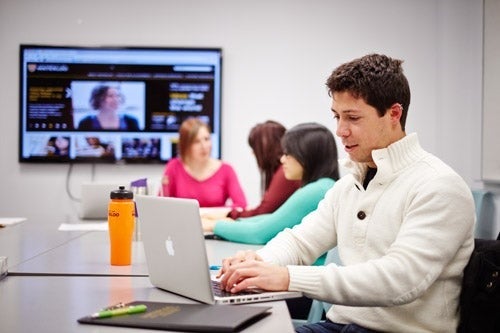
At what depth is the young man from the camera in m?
1.42

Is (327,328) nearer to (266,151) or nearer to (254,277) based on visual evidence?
(254,277)

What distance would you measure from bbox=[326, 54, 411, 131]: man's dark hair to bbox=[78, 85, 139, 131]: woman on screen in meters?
3.66

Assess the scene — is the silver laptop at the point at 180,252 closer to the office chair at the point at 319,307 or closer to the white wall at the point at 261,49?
the office chair at the point at 319,307

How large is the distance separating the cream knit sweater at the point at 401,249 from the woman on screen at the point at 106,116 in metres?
3.58

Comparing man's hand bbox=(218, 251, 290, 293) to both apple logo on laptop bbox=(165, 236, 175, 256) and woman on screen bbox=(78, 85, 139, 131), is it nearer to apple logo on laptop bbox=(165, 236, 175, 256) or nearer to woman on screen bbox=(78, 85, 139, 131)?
apple logo on laptop bbox=(165, 236, 175, 256)

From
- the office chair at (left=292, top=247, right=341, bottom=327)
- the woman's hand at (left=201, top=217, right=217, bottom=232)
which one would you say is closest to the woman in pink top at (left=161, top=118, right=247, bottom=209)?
the woman's hand at (left=201, top=217, right=217, bottom=232)

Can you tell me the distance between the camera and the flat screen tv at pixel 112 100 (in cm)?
506

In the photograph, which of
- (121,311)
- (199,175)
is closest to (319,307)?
(121,311)

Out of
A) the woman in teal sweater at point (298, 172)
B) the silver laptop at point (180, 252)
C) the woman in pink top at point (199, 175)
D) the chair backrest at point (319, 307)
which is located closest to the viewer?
the silver laptop at point (180, 252)

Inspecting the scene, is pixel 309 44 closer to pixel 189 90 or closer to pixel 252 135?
pixel 189 90

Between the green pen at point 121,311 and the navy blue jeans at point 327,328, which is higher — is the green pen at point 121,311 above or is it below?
above

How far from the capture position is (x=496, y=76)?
4.05 meters

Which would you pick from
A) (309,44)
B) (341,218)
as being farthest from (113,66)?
(341,218)

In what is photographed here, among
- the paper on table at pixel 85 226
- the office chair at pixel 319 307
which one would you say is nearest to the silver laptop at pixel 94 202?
the paper on table at pixel 85 226
